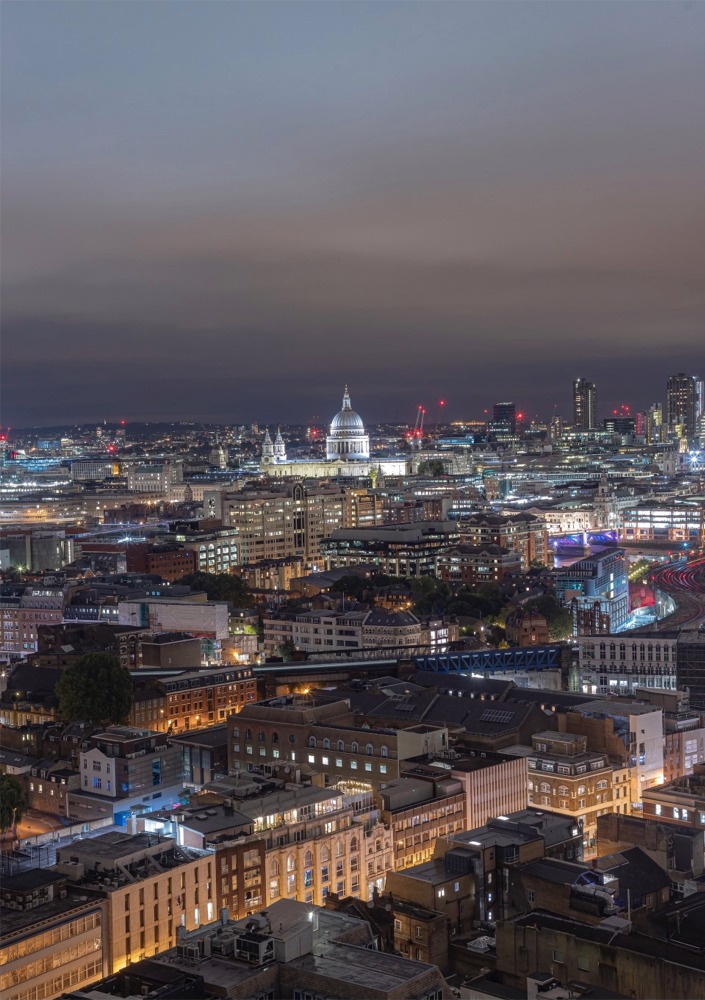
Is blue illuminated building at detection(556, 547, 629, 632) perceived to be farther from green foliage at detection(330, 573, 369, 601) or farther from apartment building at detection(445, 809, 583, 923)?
apartment building at detection(445, 809, 583, 923)

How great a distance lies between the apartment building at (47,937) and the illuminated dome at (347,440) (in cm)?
7460

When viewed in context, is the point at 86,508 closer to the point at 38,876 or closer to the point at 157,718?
the point at 157,718

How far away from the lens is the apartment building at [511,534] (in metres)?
48.2

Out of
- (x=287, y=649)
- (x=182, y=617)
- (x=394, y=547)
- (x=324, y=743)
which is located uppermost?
(x=394, y=547)

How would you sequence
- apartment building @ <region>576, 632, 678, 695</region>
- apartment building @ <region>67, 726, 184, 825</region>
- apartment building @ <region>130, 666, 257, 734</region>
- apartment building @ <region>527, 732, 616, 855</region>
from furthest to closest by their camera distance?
apartment building @ <region>576, 632, 678, 695</region>, apartment building @ <region>130, 666, 257, 734</region>, apartment building @ <region>67, 726, 184, 825</region>, apartment building @ <region>527, 732, 616, 855</region>

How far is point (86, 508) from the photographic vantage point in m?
75.0

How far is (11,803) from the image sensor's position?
18750 mm

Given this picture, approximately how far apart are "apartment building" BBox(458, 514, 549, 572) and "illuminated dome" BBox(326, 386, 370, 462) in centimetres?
3715

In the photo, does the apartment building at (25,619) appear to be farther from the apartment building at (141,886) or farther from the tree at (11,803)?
the apartment building at (141,886)

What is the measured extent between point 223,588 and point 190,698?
14316 millimetres

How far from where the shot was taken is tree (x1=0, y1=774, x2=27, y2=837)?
18.5 meters

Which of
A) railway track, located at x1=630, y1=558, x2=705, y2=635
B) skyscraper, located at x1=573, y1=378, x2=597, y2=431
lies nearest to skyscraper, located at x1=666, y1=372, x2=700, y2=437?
skyscraper, located at x1=573, y1=378, x2=597, y2=431

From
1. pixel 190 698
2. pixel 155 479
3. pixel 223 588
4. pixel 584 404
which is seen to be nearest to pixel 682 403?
pixel 584 404

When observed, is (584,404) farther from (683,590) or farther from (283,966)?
(283,966)
